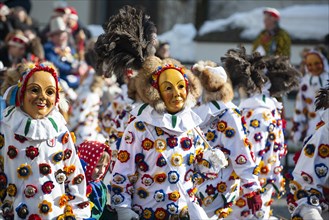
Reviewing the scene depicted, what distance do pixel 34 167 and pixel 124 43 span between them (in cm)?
131

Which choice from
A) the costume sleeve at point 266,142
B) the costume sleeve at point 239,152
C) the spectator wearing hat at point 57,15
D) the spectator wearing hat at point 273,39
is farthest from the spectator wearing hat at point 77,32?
the costume sleeve at point 239,152

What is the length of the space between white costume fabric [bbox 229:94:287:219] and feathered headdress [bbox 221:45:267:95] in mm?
155

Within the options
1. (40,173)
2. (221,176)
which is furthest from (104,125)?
(40,173)

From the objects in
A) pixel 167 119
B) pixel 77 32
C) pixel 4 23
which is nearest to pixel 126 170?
pixel 167 119

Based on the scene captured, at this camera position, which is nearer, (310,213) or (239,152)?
(310,213)

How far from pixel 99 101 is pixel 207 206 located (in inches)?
170

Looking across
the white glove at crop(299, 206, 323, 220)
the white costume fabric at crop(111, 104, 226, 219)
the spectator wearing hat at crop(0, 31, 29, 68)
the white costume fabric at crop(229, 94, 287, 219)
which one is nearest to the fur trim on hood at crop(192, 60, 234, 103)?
the white costume fabric at crop(229, 94, 287, 219)

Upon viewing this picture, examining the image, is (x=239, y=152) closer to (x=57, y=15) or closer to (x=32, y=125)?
(x=32, y=125)

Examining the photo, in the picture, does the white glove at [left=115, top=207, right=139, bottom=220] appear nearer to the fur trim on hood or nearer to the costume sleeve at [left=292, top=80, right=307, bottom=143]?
the fur trim on hood

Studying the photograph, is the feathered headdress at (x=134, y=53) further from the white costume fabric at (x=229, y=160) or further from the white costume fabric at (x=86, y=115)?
the white costume fabric at (x=86, y=115)

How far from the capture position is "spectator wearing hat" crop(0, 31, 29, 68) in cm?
1142

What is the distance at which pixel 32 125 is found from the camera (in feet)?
19.2

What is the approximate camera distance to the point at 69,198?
598 cm

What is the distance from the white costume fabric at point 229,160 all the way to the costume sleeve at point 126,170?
124 centimetres
